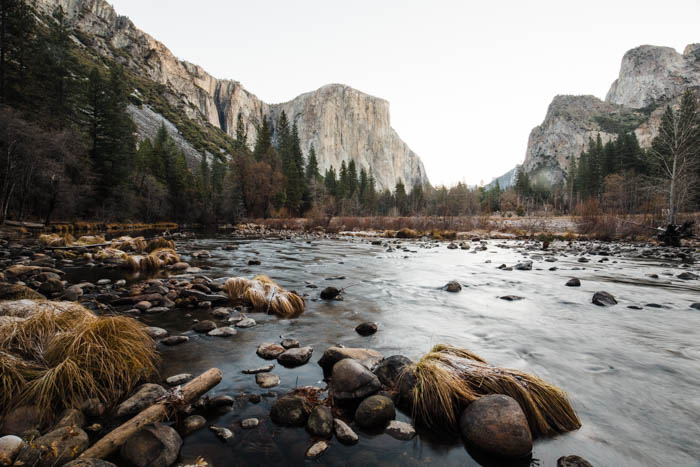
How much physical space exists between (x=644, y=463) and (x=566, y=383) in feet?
4.32

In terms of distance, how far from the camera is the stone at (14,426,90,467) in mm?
1941

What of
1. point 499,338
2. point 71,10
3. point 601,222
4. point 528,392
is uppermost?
point 71,10

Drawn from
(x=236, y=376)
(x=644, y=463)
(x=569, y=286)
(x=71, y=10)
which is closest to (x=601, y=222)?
(x=569, y=286)

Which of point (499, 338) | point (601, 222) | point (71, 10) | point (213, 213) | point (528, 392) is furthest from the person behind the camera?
point (71, 10)

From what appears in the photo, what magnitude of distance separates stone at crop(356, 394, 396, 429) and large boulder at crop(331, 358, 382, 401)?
0.69 feet

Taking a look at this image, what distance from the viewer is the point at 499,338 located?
17.3 feet

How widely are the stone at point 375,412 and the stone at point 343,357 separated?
0.90 meters

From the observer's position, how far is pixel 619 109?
18200cm

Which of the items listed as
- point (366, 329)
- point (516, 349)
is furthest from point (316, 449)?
point (516, 349)

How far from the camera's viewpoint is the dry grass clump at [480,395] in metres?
2.77

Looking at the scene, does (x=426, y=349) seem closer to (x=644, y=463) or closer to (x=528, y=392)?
(x=528, y=392)

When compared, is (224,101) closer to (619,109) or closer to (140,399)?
(140,399)

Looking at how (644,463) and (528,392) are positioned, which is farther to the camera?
(528,392)

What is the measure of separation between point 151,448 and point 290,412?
3.55ft
